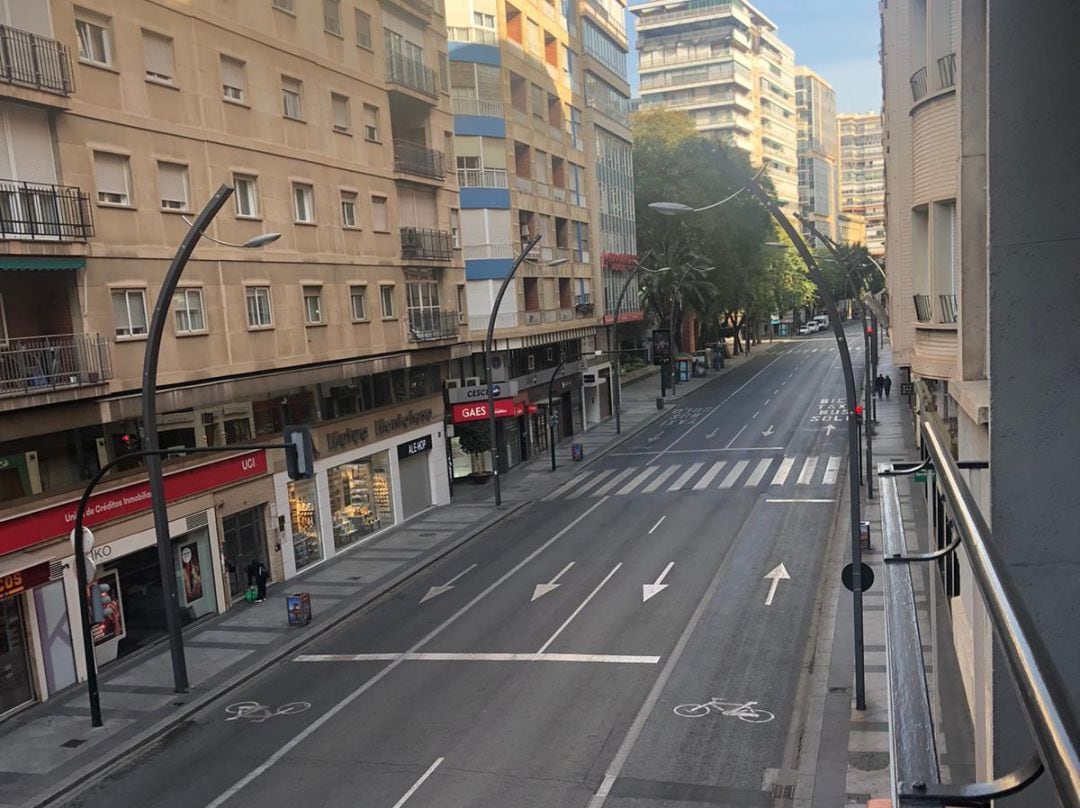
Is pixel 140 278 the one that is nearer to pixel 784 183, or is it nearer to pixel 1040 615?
pixel 1040 615

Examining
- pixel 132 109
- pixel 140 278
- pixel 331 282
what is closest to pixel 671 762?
pixel 140 278

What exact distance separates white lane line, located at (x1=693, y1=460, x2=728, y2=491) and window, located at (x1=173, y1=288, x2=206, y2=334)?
20239 millimetres

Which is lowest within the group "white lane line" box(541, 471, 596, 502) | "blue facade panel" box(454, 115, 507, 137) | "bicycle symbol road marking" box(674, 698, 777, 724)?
"white lane line" box(541, 471, 596, 502)

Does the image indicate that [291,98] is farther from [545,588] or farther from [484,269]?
[545,588]

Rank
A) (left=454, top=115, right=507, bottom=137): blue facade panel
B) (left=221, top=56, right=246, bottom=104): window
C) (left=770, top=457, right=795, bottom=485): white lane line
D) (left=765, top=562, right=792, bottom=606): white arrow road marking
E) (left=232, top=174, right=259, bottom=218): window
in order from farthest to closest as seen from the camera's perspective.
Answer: (left=454, top=115, right=507, bottom=137): blue facade panel, (left=770, top=457, right=795, bottom=485): white lane line, (left=232, top=174, right=259, bottom=218): window, (left=221, top=56, right=246, bottom=104): window, (left=765, top=562, right=792, bottom=606): white arrow road marking

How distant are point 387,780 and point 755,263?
7464 cm

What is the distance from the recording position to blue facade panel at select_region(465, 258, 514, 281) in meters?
43.5

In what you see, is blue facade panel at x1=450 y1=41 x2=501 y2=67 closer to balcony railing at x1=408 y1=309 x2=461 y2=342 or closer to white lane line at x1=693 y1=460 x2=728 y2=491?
balcony railing at x1=408 y1=309 x2=461 y2=342

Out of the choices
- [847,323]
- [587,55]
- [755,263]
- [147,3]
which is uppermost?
[587,55]

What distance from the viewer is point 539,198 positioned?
48.4 metres

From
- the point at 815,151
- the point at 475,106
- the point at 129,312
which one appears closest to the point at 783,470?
the point at 475,106

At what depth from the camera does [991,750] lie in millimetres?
4867

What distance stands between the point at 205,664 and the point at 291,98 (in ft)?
56.4

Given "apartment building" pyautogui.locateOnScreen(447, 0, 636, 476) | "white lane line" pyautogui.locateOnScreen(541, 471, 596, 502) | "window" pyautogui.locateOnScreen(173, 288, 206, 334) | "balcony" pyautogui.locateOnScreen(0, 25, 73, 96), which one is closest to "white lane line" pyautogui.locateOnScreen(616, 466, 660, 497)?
"white lane line" pyautogui.locateOnScreen(541, 471, 596, 502)
